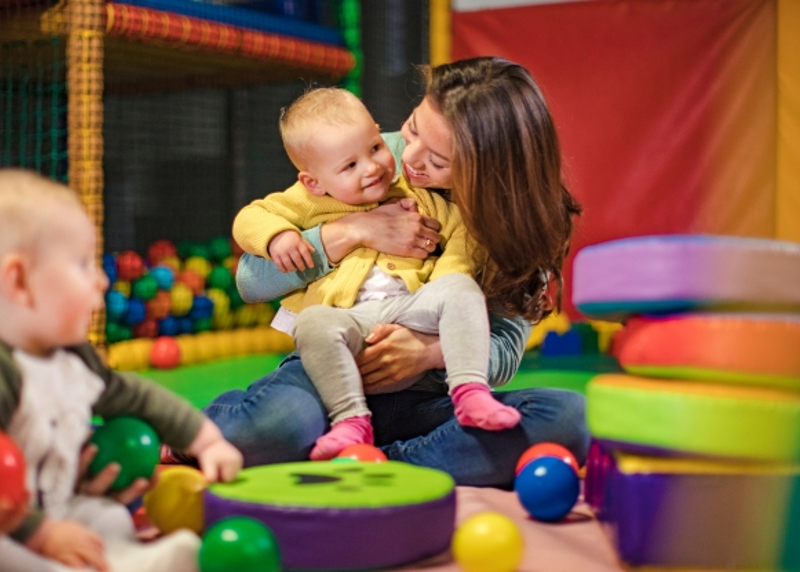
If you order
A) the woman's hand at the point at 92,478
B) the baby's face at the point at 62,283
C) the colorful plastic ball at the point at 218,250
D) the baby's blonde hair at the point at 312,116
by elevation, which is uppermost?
the baby's blonde hair at the point at 312,116


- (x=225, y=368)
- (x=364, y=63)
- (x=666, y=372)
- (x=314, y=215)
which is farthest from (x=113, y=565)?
(x=364, y=63)

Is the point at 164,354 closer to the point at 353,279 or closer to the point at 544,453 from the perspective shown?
the point at 353,279

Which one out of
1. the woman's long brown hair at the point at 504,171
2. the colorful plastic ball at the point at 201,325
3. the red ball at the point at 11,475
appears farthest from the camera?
the colorful plastic ball at the point at 201,325

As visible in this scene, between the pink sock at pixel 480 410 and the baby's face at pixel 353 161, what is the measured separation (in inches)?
13.8

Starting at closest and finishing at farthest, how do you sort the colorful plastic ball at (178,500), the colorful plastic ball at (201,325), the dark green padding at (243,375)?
the colorful plastic ball at (178,500), the dark green padding at (243,375), the colorful plastic ball at (201,325)

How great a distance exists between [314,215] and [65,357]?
2.24 feet

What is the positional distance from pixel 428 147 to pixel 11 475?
80cm

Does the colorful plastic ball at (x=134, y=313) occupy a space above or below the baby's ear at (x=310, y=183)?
below

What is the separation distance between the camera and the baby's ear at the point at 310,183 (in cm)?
158

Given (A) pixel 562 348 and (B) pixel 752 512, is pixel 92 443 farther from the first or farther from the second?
(A) pixel 562 348

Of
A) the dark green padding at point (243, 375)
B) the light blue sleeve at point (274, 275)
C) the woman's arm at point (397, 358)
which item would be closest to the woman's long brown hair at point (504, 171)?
the woman's arm at point (397, 358)

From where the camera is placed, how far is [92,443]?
3.27 ft

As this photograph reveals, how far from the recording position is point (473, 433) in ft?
4.62

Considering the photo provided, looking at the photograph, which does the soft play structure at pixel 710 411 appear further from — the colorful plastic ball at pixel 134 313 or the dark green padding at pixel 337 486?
the colorful plastic ball at pixel 134 313
